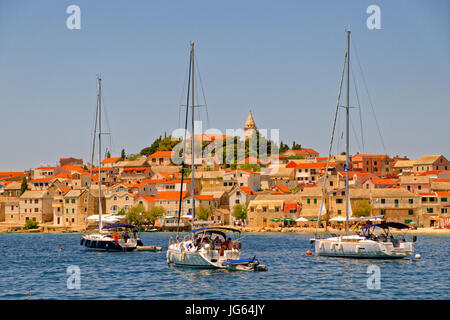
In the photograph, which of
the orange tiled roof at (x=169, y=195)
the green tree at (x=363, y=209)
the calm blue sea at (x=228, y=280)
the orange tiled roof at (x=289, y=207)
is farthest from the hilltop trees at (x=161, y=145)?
the calm blue sea at (x=228, y=280)

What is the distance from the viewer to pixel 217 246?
3600 cm

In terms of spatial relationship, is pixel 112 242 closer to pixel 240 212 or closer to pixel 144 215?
pixel 144 215

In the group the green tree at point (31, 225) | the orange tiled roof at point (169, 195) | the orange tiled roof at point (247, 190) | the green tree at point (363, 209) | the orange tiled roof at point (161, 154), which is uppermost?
the orange tiled roof at point (161, 154)

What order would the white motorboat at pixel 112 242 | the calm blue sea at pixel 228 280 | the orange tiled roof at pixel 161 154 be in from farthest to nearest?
the orange tiled roof at pixel 161 154 < the white motorboat at pixel 112 242 < the calm blue sea at pixel 228 280

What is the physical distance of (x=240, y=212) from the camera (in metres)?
110

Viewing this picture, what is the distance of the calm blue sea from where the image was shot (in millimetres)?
27859

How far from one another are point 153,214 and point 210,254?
76.1 metres

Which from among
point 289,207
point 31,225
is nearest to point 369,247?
point 289,207

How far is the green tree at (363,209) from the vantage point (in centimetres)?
9619

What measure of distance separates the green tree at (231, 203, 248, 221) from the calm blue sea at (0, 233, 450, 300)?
62.1 metres

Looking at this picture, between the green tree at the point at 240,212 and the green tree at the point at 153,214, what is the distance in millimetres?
13005

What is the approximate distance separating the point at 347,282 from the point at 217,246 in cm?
803

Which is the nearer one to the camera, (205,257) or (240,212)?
(205,257)

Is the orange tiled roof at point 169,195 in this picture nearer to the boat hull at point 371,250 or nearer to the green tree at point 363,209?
the green tree at point 363,209
